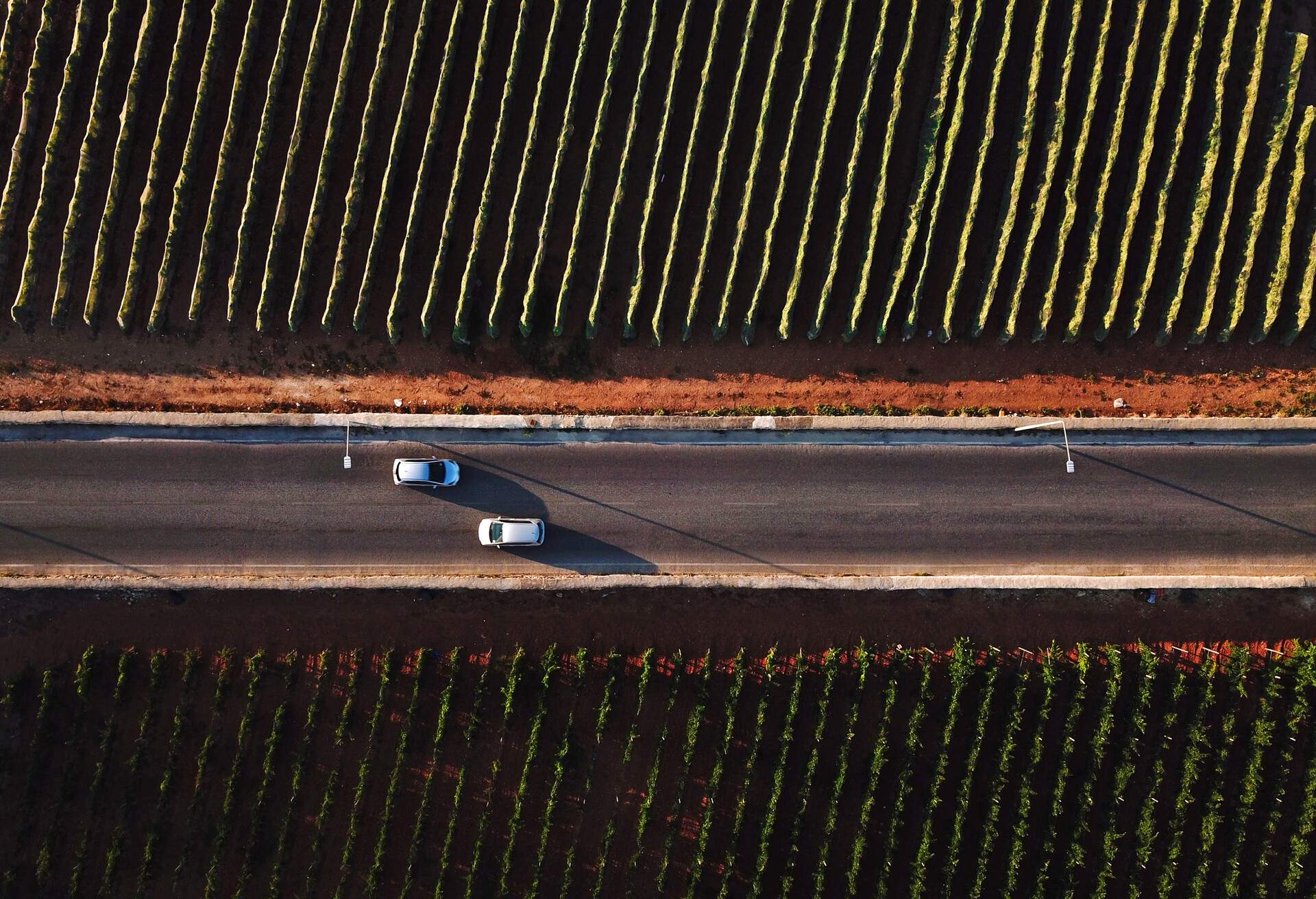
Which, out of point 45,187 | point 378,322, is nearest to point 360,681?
point 378,322

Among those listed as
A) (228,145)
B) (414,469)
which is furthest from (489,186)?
(414,469)

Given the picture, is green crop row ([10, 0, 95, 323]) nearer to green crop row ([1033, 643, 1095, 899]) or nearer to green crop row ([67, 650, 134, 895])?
green crop row ([67, 650, 134, 895])

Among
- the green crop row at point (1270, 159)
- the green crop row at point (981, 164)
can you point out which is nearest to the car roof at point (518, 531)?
the green crop row at point (981, 164)

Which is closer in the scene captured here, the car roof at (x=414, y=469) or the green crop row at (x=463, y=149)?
the green crop row at (x=463, y=149)

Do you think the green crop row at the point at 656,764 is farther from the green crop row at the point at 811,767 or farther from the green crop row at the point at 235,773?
the green crop row at the point at 235,773

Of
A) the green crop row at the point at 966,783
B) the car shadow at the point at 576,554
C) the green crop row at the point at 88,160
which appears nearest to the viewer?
the green crop row at the point at 88,160

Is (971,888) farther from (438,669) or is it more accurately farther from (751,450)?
(438,669)
